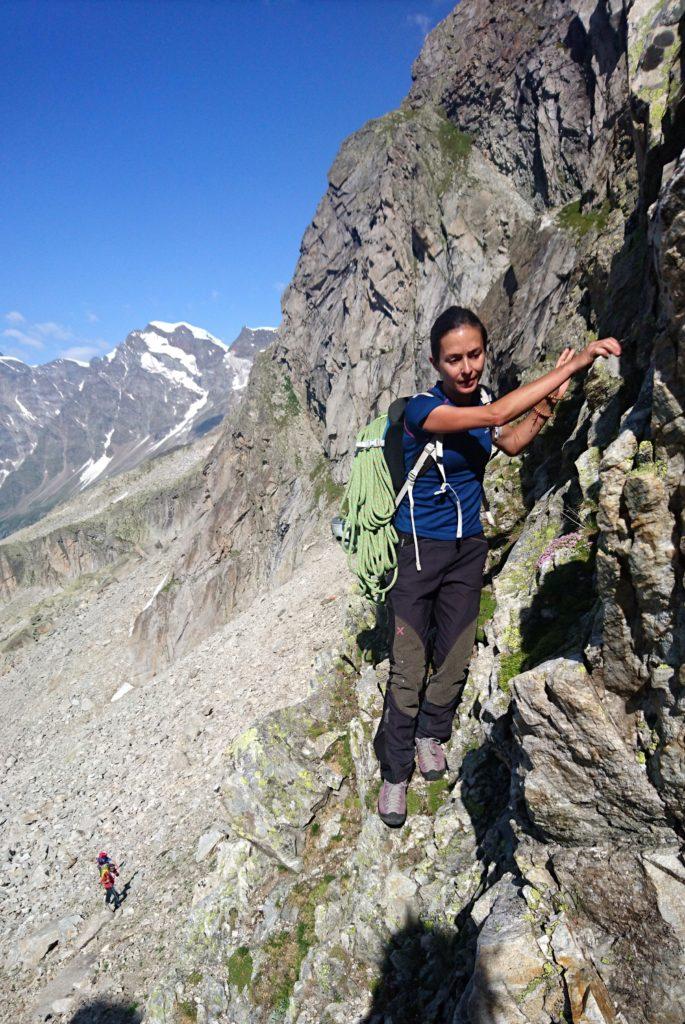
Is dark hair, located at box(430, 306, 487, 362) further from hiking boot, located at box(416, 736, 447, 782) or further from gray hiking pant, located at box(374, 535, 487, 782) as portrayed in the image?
hiking boot, located at box(416, 736, 447, 782)

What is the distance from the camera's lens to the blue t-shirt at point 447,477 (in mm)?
5055

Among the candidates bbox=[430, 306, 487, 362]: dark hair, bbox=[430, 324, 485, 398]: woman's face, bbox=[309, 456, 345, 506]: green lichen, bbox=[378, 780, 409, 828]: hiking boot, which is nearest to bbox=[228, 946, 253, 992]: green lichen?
bbox=[378, 780, 409, 828]: hiking boot

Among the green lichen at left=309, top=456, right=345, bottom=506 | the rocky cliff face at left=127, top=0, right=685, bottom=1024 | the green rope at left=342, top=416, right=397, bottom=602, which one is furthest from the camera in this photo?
the green lichen at left=309, top=456, right=345, bottom=506

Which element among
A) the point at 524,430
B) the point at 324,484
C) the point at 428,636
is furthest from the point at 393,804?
the point at 324,484

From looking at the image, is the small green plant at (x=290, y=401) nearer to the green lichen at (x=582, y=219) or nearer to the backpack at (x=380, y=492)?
the green lichen at (x=582, y=219)

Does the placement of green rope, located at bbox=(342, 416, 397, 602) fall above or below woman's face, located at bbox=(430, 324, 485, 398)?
below

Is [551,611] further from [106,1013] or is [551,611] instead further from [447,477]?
[106,1013]

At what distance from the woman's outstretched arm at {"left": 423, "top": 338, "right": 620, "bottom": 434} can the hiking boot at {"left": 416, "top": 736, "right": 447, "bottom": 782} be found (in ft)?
12.3

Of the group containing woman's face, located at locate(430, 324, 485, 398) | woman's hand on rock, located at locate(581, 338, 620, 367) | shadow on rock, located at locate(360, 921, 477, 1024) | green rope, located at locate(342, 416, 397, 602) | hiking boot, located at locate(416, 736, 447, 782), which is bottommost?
shadow on rock, located at locate(360, 921, 477, 1024)

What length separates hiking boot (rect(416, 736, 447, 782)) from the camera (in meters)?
5.96

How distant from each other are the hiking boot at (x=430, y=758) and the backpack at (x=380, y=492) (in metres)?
1.69

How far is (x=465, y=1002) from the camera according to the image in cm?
368

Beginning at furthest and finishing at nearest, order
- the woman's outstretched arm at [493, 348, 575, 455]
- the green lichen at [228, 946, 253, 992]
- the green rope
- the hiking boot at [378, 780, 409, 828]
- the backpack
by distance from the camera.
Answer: the green lichen at [228, 946, 253, 992]
the hiking boot at [378, 780, 409, 828]
the green rope
the backpack
the woman's outstretched arm at [493, 348, 575, 455]

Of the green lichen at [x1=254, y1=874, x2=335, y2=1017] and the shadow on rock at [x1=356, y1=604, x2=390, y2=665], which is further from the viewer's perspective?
the shadow on rock at [x1=356, y1=604, x2=390, y2=665]
